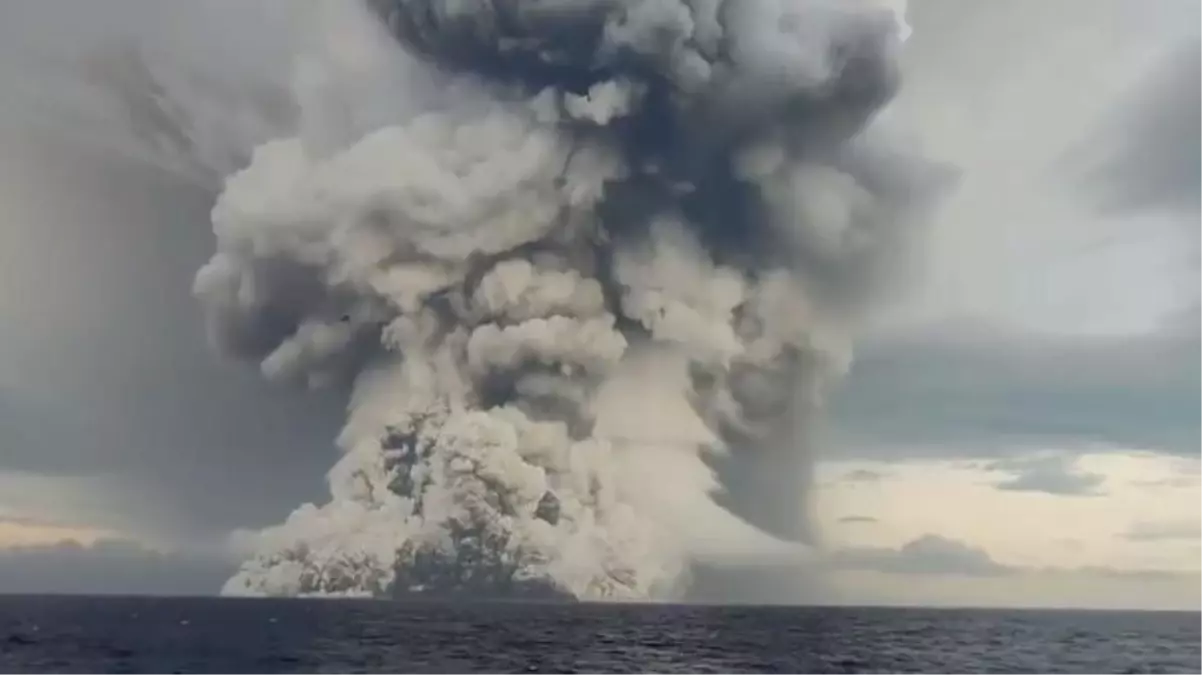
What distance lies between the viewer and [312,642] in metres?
71.8

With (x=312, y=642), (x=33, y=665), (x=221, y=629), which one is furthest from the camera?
(x=221, y=629)

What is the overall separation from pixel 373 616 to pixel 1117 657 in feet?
183

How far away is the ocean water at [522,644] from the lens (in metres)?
58.4

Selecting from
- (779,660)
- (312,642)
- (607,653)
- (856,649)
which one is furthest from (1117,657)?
(312,642)

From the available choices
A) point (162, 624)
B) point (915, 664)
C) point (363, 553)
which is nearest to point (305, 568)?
point (363, 553)

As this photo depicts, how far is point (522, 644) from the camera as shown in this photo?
72.5m

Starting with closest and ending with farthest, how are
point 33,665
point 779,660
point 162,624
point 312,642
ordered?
point 33,665 → point 779,660 → point 312,642 → point 162,624

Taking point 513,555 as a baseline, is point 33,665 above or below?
below

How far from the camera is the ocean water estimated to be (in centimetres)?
5838

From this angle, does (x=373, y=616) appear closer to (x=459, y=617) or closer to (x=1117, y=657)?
(x=459, y=617)

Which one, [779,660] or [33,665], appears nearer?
[33,665]

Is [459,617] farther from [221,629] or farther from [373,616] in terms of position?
[221,629]

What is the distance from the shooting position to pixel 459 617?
323 ft

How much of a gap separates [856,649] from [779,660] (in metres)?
12.5
